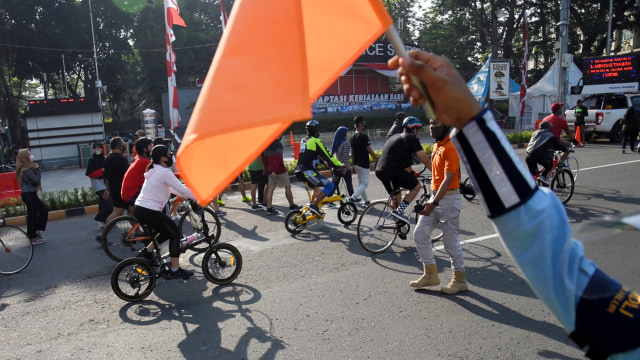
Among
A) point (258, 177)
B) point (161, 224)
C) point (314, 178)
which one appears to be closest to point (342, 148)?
point (314, 178)

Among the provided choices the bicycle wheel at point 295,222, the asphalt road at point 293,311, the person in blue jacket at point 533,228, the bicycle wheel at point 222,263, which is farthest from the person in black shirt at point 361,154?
the person in blue jacket at point 533,228

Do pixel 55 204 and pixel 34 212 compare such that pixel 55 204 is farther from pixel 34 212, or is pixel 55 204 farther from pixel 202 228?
pixel 202 228

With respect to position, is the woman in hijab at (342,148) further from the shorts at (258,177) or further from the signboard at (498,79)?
the signboard at (498,79)

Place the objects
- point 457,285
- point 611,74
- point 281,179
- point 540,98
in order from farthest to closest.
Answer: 1. point 540,98
2. point 611,74
3. point 281,179
4. point 457,285

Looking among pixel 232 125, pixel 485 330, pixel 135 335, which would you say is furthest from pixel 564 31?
pixel 232 125

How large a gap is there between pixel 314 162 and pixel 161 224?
350 centimetres

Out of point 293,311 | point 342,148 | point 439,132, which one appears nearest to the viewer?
point 293,311

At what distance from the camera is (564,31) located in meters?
19.4

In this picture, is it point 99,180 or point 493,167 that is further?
point 99,180

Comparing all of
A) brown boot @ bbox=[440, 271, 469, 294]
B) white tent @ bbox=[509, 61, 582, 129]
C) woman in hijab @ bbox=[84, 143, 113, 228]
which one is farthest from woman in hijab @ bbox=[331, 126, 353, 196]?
white tent @ bbox=[509, 61, 582, 129]

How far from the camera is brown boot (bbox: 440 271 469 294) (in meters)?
5.19

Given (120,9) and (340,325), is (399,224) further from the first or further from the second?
(120,9)

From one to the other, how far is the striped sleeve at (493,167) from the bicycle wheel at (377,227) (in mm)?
5696

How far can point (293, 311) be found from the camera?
4.93 metres
